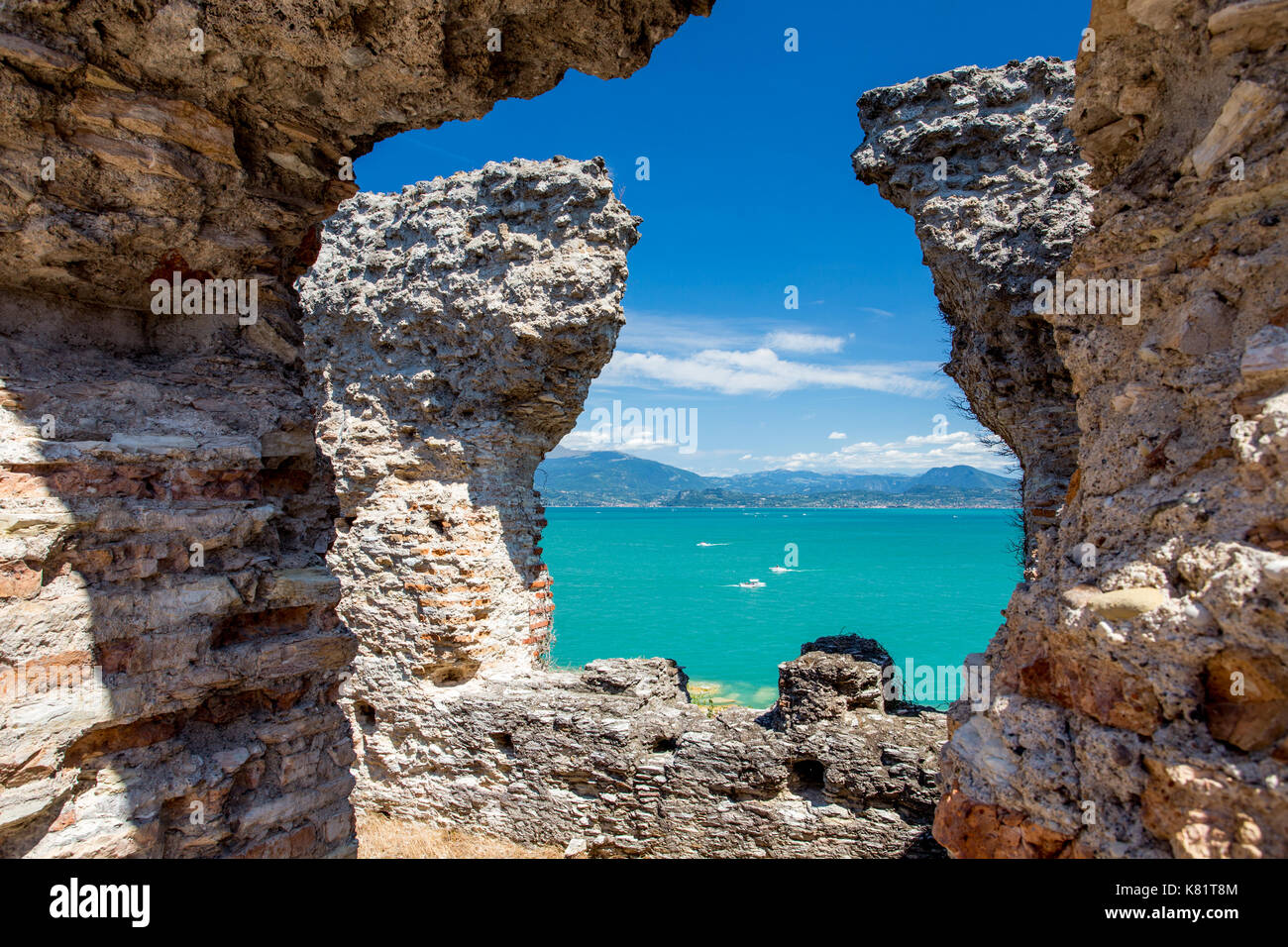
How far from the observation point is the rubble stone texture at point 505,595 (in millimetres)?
7473

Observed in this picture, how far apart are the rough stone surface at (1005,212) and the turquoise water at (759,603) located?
21.1 feet

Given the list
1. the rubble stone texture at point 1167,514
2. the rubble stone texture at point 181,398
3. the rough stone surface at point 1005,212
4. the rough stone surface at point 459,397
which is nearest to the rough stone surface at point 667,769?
the rough stone surface at point 459,397

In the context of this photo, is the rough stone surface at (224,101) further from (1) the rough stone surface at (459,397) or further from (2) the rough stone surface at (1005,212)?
(2) the rough stone surface at (1005,212)

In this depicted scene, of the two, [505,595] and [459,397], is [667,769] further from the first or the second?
[459,397]

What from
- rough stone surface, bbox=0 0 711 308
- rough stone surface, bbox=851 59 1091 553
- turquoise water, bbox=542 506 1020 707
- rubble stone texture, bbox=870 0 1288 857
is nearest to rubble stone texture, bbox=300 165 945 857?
rough stone surface, bbox=851 59 1091 553

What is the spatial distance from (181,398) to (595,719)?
5611mm

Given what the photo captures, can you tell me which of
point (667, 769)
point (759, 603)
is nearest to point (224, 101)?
point (667, 769)

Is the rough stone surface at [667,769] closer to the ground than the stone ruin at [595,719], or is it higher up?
closer to the ground

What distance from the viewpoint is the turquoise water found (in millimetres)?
27125

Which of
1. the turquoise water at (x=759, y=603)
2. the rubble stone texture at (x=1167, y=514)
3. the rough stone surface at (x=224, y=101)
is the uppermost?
the rough stone surface at (x=224, y=101)

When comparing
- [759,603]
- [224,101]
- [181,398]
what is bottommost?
[759,603]

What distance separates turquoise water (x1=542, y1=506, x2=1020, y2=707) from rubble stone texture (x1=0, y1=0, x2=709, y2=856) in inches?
508

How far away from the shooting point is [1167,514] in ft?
7.83

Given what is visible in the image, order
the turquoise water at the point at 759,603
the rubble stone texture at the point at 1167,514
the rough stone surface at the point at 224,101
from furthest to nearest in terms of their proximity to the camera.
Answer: the turquoise water at the point at 759,603 → the rough stone surface at the point at 224,101 → the rubble stone texture at the point at 1167,514
